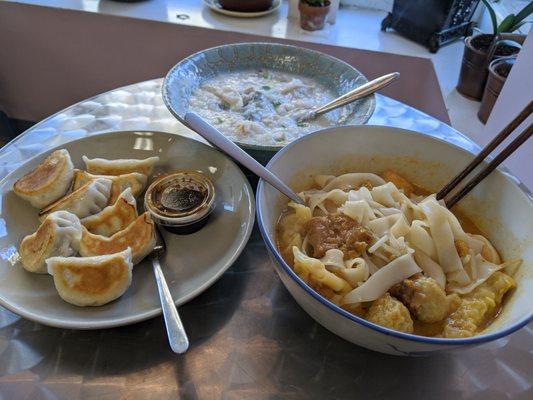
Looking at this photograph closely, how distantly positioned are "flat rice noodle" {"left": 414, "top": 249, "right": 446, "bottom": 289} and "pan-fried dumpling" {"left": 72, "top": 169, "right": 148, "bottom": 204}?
96 cm

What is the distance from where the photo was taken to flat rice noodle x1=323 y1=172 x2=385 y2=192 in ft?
4.75

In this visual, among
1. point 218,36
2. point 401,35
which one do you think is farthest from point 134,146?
point 401,35

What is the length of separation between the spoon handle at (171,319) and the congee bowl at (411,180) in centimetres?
28

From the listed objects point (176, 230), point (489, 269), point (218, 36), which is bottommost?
point (218, 36)

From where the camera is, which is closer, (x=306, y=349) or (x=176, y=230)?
(x=306, y=349)

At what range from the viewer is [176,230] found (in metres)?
1.38

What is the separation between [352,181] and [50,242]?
970 millimetres

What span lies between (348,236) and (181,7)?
10.0ft

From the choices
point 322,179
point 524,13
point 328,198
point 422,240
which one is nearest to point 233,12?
point 524,13

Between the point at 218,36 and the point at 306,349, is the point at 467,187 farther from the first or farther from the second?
the point at 218,36

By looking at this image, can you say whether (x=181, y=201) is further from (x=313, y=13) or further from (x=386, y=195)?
(x=313, y=13)

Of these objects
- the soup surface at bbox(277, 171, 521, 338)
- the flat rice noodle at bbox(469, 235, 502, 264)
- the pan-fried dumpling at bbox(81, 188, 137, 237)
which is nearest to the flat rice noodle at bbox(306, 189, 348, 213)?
the soup surface at bbox(277, 171, 521, 338)

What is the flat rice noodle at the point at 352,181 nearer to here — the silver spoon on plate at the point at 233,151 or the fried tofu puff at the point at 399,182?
the fried tofu puff at the point at 399,182

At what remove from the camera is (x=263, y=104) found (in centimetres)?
200
